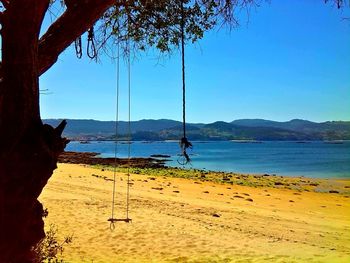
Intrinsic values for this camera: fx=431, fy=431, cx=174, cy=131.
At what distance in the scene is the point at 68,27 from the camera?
403 centimetres

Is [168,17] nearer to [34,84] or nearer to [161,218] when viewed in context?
[34,84]

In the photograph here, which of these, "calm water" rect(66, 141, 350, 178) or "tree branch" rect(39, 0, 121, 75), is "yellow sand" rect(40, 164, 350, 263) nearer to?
"calm water" rect(66, 141, 350, 178)

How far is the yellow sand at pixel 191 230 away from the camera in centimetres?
961

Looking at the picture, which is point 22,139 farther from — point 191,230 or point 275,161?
point 275,161

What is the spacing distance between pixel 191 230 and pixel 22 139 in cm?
945

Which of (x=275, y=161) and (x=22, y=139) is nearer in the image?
(x=22, y=139)

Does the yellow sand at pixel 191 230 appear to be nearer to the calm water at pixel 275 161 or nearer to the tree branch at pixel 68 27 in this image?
the calm water at pixel 275 161

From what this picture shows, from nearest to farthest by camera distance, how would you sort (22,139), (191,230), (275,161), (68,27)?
(22,139), (68,27), (191,230), (275,161)

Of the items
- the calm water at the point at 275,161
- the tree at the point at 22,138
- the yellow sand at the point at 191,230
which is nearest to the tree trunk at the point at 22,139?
the tree at the point at 22,138

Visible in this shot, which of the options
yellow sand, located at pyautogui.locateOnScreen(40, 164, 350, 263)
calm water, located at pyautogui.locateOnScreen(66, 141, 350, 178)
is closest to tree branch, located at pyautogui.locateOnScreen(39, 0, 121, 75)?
calm water, located at pyautogui.locateOnScreen(66, 141, 350, 178)

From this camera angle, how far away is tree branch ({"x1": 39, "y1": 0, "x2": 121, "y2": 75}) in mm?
3986

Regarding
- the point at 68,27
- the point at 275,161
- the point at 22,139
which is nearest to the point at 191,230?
the point at 68,27

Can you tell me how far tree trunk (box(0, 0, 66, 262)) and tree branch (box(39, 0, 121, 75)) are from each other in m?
0.55

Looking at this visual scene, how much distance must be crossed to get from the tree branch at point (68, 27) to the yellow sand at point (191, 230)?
5560mm
